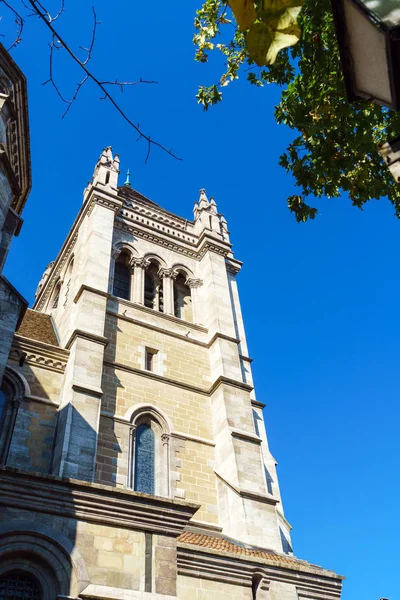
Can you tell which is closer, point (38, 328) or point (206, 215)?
point (38, 328)

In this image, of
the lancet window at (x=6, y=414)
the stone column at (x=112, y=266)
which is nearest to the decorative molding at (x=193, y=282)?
the stone column at (x=112, y=266)

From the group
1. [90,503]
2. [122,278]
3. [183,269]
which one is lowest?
[90,503]

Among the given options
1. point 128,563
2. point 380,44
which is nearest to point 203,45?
point 380,44

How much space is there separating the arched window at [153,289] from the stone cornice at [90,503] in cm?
1315

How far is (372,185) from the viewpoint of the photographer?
773 cm

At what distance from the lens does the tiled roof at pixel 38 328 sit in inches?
701

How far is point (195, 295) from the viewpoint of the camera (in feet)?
72.2

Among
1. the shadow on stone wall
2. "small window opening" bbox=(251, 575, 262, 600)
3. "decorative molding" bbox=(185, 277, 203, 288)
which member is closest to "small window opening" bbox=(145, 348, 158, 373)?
"decorative molding" bbox=(185, 277, 203, 288)

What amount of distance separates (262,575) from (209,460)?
6.46 meters

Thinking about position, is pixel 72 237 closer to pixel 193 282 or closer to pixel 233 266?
pixel 193 282

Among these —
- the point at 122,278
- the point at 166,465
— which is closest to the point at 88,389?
the point at 166,465

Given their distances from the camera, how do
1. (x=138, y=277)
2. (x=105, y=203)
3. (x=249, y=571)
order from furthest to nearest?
(x=105, y=203) → (x=138, y=277) → (x=249, y=571)

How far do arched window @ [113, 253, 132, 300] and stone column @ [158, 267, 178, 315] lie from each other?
1.39m

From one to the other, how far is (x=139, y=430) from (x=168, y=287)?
7161mm
